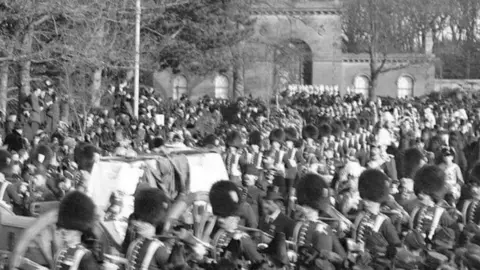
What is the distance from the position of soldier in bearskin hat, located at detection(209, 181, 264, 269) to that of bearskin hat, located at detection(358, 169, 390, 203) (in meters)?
1.21

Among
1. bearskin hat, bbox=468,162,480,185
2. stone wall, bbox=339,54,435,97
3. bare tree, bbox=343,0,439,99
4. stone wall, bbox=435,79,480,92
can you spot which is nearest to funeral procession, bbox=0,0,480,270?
bearskin hat, bbox=468,162,480,185

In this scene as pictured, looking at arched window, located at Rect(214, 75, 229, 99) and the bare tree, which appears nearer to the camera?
the bare tree

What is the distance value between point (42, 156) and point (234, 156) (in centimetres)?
289

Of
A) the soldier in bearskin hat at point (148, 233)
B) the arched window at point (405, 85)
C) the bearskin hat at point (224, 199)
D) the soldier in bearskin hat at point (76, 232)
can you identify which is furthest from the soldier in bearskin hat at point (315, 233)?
the arched window at point (405, 85)

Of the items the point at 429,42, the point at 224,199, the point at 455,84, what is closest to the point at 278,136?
the point at 224,199

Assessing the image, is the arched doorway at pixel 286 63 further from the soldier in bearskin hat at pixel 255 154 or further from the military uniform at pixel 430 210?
the military uniform at pixel 430 210

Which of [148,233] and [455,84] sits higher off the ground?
[455,84]

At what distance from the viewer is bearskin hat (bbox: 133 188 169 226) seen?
1091 centimetres

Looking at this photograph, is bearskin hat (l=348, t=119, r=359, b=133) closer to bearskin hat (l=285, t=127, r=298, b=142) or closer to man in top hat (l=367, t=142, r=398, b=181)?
bearskin hat (l=285, t=127, r=298, b=142)

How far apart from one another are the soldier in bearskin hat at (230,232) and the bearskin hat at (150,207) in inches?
21.5

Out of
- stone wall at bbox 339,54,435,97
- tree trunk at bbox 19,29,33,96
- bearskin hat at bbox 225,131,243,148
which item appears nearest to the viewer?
bearskin hat at bbox 225,131,243,148

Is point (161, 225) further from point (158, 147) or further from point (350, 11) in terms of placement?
point (350, 11)

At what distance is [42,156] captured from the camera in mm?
18875

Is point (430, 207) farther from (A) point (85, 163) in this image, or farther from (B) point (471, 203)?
(A) point (85, 163)
